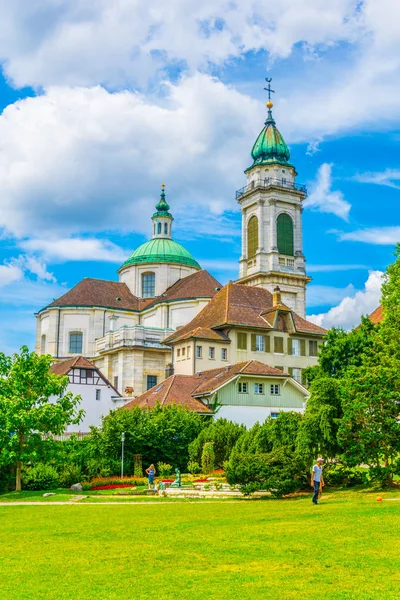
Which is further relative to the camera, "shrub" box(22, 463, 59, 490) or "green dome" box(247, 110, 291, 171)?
"green dome" box(247, 110, 291, 171)

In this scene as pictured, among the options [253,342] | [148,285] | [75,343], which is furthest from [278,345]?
[148,285]

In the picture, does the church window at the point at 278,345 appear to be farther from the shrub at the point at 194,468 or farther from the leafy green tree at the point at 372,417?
the leafy green tree at the point at 372,417

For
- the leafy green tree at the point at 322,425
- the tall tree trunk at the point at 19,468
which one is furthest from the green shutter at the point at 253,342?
the leafy green tree at the point at 322,425

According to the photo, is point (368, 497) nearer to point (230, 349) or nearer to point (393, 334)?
point (393, 334)

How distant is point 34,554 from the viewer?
1609 cm

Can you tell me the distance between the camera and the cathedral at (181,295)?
66.2 m

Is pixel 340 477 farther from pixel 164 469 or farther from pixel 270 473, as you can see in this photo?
pixel 164 469

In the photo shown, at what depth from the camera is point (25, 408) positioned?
3869 cm

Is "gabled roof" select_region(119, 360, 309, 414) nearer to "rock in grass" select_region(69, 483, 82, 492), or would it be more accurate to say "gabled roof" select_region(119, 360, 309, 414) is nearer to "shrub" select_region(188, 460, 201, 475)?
"shrub" select_region(188, 460, 201, 475)

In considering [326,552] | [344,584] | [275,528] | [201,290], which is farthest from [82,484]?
[201,290]

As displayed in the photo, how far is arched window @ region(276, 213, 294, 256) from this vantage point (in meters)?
88.5

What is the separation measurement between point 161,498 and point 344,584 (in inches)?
781

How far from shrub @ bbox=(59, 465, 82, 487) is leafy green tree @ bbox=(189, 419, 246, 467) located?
6.54 meters

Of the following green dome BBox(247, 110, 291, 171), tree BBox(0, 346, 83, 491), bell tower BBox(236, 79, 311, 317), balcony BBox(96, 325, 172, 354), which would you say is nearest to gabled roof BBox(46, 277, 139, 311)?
balcony BBox(96, 325, 172, 354)
